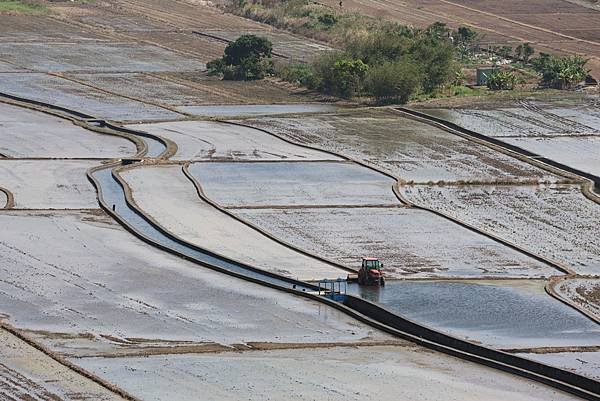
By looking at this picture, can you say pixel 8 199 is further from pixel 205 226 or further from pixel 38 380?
pixel 38 380

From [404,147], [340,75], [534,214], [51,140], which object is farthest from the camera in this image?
[340,75]

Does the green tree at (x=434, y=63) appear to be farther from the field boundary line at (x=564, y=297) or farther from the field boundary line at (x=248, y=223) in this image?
the field boundary line at (x=564, y=297)

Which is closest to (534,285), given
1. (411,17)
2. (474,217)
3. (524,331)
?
(524,331)

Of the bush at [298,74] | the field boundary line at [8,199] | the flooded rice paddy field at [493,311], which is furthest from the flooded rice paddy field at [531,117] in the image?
the flooded rice paddy field at [493,311]

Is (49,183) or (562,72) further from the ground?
(562,72)

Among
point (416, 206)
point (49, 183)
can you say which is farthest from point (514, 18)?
point (49, 183)

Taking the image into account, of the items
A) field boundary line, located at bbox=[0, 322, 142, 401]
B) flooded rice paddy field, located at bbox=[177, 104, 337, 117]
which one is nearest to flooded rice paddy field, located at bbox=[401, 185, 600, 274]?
field boundary line, located at bbox=[0, 322, 142, 401]
